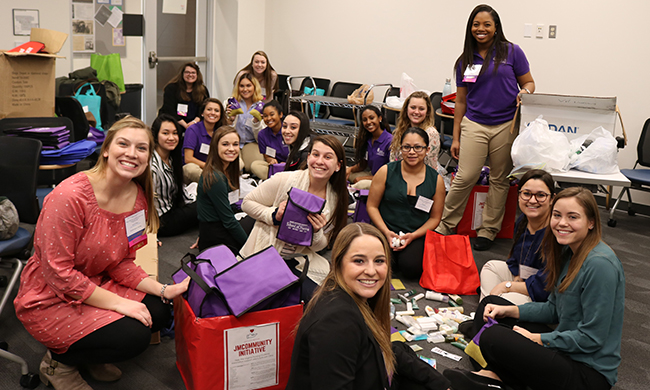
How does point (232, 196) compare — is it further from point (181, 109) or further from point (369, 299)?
point (181, 109)

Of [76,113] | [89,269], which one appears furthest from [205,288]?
[76,113]

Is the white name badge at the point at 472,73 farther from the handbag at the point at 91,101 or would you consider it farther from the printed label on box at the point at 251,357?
the handbag at the point at 91,101

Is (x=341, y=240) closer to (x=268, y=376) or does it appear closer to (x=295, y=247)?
(x=268, y=376)

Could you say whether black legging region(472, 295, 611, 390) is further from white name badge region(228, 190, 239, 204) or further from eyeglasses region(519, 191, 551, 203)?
white name badge region(228, 190, 239, 204)

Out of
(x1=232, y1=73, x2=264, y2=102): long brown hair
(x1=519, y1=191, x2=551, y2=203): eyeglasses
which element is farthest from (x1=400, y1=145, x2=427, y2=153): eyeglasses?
(x1=232, y1=73, x2=264, y2=102): long brown hair

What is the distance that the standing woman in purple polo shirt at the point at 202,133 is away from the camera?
4891mm

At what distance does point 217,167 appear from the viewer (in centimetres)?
351

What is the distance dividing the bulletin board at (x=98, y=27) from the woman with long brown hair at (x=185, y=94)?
1.40 metres

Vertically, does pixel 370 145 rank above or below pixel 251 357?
above

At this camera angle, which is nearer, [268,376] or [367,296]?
[367,296]

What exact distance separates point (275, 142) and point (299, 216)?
8.90 ft

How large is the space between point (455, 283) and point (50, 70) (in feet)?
11.7

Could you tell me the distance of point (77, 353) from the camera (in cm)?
209

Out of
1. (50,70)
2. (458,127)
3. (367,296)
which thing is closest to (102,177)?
(367,296)
